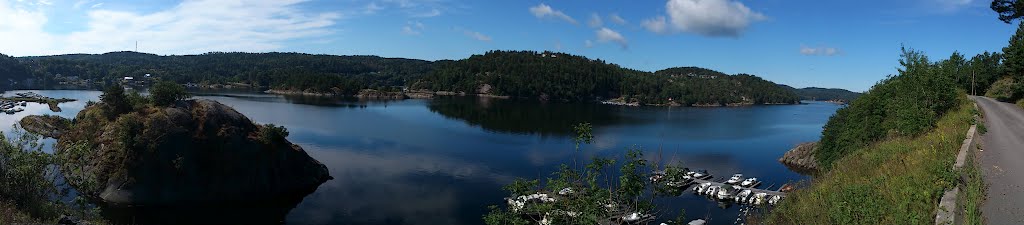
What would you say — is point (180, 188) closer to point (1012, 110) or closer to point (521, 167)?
point (521, 167)

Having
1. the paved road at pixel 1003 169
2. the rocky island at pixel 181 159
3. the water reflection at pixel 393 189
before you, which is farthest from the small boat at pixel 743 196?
the rocky island at pixel 181 159

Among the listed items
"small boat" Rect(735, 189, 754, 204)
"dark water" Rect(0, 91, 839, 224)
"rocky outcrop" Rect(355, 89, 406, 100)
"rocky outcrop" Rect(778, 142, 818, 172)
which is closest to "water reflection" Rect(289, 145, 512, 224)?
"dark water" Rect(0, 91, 839, 224)

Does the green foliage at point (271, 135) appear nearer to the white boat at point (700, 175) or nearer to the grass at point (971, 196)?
the white boat at point (700, 175)

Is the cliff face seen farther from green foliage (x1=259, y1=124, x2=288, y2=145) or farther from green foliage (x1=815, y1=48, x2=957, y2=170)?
green foliage (x1=815, y1=48, x2=957, y2=170)

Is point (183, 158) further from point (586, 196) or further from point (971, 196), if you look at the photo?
point (971, 196)

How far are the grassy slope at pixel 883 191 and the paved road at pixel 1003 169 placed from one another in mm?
721

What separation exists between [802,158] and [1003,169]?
55.5m

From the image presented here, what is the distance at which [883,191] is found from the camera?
10.4 m

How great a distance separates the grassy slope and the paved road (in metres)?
0.72

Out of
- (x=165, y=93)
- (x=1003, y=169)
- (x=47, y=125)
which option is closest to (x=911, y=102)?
(x=1003, y=169)

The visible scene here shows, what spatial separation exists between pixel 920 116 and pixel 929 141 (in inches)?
269

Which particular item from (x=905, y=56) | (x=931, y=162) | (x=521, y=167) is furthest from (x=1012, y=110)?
(x=521, y=167)

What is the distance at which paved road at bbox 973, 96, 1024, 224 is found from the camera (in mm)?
9167

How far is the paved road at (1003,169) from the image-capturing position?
30.1 ft
